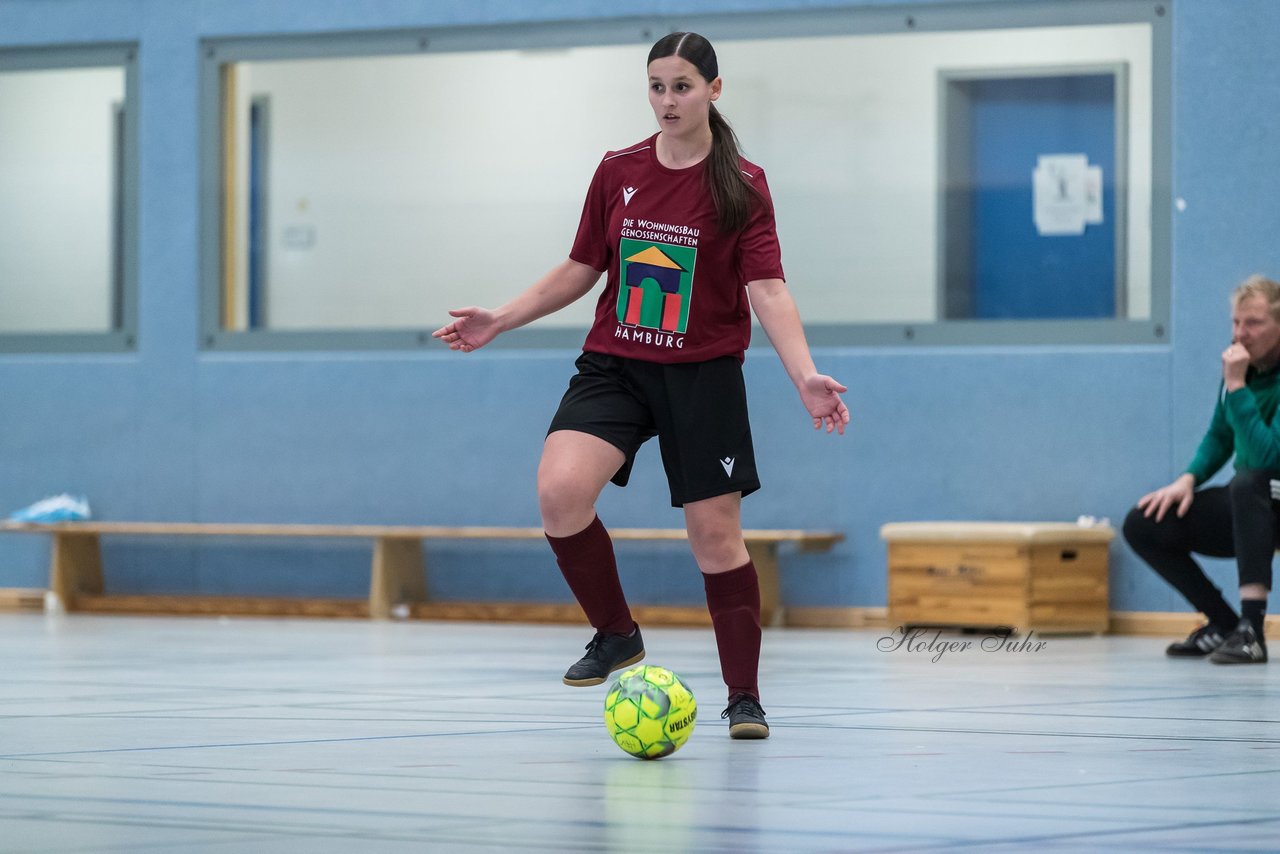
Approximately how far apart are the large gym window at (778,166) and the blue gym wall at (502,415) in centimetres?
12

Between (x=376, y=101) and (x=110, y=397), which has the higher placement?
(x=376, y=101)

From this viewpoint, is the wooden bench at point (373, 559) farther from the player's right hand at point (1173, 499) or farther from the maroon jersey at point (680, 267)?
the maroon jersey at point (680, 267)

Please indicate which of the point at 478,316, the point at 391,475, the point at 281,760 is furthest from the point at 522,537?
the point at 281,760

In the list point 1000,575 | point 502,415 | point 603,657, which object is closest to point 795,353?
point 603,657

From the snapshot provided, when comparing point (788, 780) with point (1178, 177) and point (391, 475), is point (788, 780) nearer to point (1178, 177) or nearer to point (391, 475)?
point (1178, 177)

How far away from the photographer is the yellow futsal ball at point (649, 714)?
12.1 ft

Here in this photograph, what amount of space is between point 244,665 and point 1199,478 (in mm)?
3202

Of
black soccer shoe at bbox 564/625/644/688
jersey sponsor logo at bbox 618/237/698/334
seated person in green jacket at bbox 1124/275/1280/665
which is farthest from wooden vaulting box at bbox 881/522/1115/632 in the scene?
jersey sponsor logo at bbox 618/237/698/334

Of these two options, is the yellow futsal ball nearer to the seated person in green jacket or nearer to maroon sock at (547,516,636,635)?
maroon sock at (547,516,636,635)

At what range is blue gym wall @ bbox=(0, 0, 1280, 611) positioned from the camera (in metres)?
8.34

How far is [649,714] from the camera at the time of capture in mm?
3688

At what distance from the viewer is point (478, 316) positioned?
4.41m

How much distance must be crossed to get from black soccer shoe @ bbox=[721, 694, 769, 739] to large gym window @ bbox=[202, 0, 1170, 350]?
4.81 meters

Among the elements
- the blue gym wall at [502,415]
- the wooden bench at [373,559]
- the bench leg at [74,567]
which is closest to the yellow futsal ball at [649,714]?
the wooden bench at [373,559]
